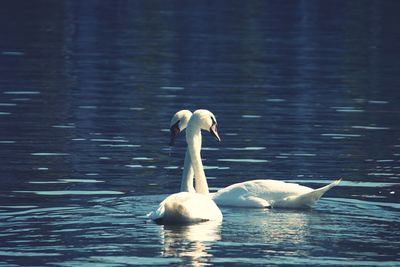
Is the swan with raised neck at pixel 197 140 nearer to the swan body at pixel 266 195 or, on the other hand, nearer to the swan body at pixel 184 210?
the swan body at pixel 266 195

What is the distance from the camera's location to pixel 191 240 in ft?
57.0

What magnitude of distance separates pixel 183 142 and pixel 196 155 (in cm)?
674

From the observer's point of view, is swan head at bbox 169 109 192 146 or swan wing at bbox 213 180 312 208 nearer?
swan wing at bbox 213 180 312 208

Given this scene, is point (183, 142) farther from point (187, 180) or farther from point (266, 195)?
point (266, 195)

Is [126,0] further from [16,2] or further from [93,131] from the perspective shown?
[93,131]

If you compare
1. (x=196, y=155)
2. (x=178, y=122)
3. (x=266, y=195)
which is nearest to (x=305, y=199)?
(x=266, y=195)

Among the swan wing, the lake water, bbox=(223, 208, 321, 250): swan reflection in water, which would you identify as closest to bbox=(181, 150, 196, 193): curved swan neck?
the lake water

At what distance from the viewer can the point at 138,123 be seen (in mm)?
28719

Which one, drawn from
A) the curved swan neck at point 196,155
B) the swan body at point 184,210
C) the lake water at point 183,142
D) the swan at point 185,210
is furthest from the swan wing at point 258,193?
the swan body at point 184,210

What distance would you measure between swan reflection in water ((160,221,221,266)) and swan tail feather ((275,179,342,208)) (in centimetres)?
173

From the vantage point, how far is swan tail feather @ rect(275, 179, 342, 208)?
19938 mm

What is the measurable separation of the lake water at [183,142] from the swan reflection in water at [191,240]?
0.03m

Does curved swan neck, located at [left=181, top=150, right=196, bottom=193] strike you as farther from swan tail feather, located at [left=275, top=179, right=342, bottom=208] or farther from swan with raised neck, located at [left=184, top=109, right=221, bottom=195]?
swan tail feather, located at [left=275, top=179, right=342, bottom=208]

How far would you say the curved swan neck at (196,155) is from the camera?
20.8 meters
